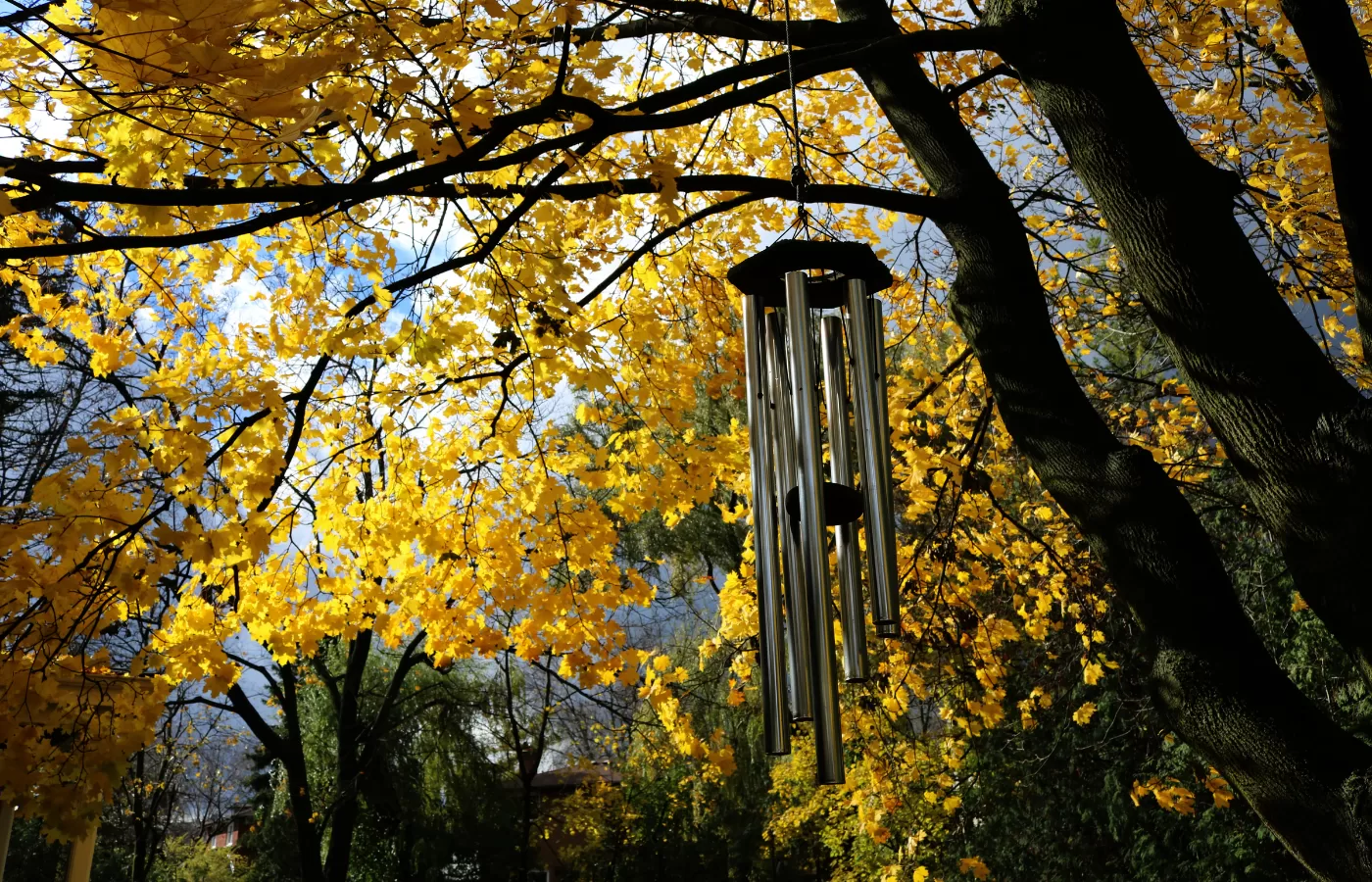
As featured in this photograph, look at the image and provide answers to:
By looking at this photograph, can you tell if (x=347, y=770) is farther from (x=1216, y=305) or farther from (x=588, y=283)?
(x=1216, y=305)

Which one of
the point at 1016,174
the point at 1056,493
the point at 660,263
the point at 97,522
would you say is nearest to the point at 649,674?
the point at 660,263

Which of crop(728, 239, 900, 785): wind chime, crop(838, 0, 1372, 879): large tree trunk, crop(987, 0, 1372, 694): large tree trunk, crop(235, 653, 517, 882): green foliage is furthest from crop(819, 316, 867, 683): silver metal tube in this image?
crop(235, 653, 517, 882): green foliage

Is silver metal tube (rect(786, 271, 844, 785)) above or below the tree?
below

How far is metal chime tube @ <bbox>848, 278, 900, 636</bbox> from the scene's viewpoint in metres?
1.86

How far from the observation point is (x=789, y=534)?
184cm

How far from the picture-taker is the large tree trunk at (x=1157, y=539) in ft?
6.64

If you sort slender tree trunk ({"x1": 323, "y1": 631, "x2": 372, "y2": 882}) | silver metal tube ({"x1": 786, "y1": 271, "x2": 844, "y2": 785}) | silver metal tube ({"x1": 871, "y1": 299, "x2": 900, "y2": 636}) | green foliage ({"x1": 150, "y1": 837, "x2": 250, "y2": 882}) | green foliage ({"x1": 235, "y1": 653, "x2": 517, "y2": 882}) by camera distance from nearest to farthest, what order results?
silver metal tube ({"x1": 786, "y1": 271, "x2": 844, "y2": 785}) → silver metal tube ({"x1": 871, "y1": 299, "x2": 900, "y2": 636}) → slender tree trunk ({"x1": 323, "y1": 631, "x2": 372, "y2": 882}) → green foliage ({"x1": 235, "y1": 653, "x2": 517, "y2": 882}) → green foliage ({"x1": 150, "y1": 837, "x2": 250, "y2": 882})

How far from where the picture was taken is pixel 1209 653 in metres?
2.17

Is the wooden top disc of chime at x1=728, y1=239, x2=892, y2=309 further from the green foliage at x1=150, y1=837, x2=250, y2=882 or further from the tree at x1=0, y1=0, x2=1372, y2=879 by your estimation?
the green foliage at x1=150, y1=837, x2=250, y2=882

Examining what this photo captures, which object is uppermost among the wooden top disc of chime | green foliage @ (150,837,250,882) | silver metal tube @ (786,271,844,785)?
the wooden top disc of chime

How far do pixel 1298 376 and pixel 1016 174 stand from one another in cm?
499

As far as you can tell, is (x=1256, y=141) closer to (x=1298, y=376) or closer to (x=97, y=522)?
(x=1298, y=376)

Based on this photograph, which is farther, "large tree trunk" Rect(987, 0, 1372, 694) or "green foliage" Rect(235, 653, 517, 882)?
"green foliage" Rect(235, 653, 517, 882)

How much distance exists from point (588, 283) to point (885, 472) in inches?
123
